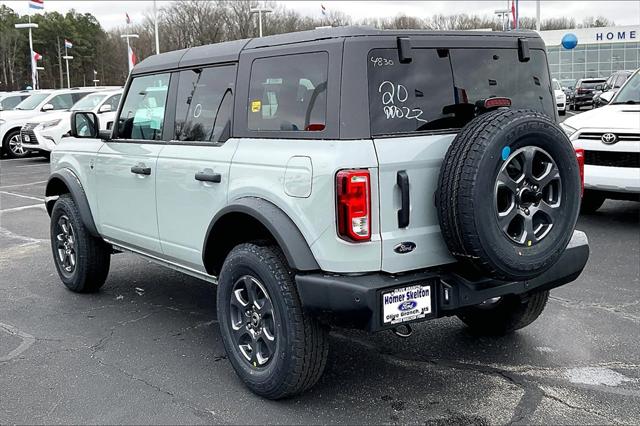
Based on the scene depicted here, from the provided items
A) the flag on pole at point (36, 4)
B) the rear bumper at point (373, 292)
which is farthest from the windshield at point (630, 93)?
the flag on pole at point (36, 4)

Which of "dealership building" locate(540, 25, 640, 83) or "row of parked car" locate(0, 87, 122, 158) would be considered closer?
"row of parked car" locate(0, 87, 122, 158)

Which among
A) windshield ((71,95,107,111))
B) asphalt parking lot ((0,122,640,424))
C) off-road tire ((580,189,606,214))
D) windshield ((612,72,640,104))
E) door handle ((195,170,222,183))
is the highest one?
windshield ((71,95,107,111))

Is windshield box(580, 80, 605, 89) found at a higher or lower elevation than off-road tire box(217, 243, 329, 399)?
higher

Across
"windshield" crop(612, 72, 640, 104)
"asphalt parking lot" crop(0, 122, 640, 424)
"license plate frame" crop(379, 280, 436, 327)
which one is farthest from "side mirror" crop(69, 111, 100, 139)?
"windshield" crop(612, 72, 640, 104)

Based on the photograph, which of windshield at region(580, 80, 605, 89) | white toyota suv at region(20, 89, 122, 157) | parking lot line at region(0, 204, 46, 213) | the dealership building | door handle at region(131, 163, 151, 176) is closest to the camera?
door handle at region(131, 163, 151, 176)

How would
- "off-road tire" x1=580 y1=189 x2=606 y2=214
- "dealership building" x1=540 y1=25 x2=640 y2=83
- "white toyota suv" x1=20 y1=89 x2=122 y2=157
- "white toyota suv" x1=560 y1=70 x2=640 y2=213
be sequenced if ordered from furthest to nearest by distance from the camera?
"dealership building" x1=540 y1=25 x2=640 y2=83 → "white toyota suv" x1=20 y1=89 x2=122 y2=157 → "off-road tire" x1=580 y1=189 x2=606 y2=214 → "white toyota suv" x1=560 y1=70 x2=640 y2=213

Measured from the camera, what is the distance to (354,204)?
329cm

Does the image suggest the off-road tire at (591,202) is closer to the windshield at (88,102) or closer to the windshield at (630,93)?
the windshield at (630,93)

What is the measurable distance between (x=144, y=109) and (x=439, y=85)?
7.94 feet

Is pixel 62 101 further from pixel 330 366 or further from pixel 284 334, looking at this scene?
pixel 284 334

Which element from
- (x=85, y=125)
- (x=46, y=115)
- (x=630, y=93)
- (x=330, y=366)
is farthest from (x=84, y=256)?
(x=46, y=115)

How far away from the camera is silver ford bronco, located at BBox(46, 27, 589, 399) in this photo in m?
3.32

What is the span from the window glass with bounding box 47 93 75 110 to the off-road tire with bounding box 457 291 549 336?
1609 cm

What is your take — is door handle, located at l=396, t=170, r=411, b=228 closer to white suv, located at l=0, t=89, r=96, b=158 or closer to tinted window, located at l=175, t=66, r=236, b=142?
tinted window, located at l=175, t=66, r=236, b=142
